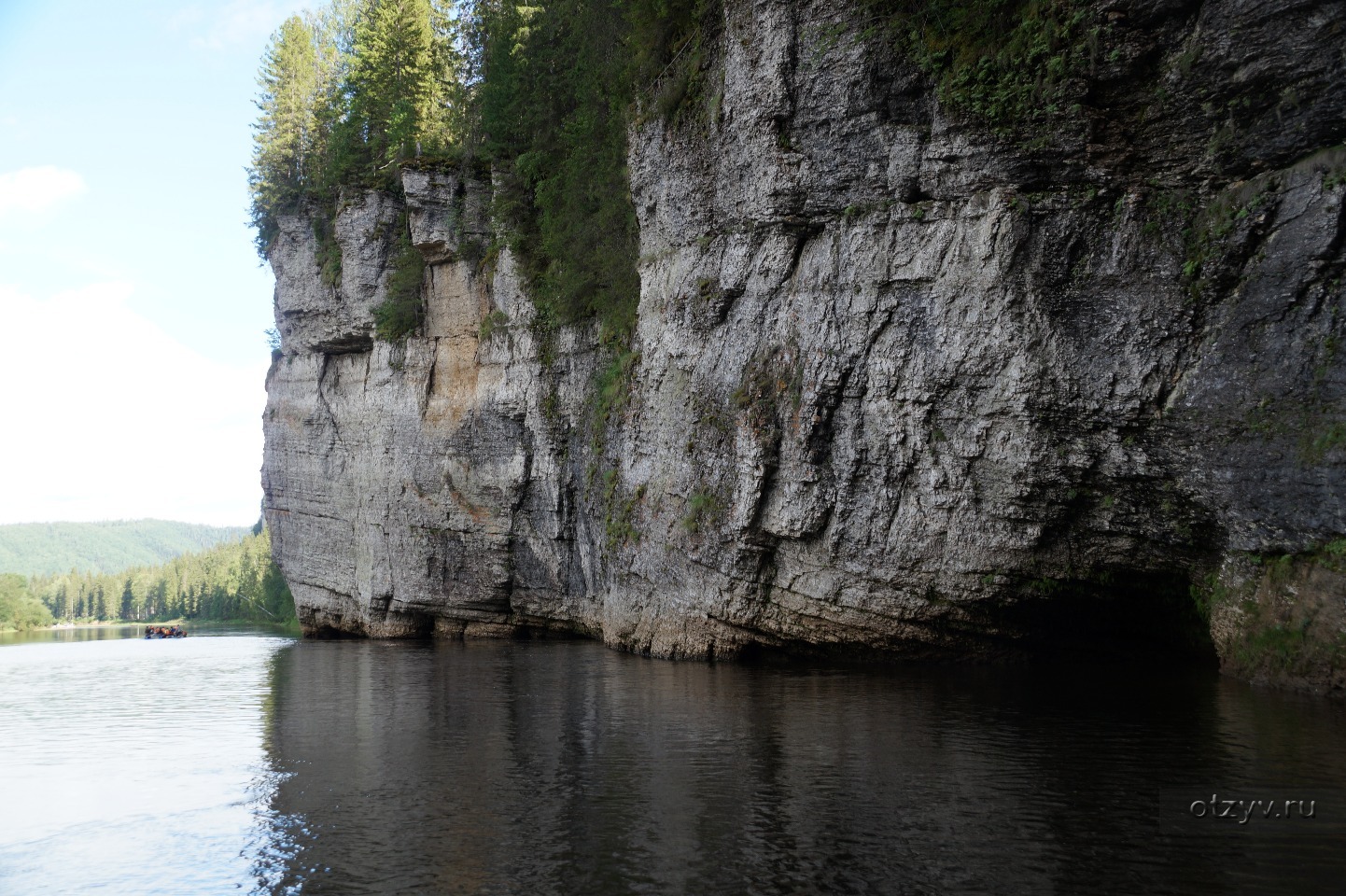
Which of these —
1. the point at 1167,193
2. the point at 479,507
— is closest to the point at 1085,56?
the point at 1167,193

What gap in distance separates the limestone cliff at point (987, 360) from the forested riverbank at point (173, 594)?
56.0m

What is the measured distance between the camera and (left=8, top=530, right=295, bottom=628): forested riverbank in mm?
87438

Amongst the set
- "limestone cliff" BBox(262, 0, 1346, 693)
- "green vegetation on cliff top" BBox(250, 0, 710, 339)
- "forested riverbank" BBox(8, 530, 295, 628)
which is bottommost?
"forested riverbank" BBox(8, 530, 295, 628)

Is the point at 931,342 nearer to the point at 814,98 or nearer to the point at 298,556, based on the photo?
the point at 814,98

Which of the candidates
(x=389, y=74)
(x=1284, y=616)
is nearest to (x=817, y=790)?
(x=1284, y=616)

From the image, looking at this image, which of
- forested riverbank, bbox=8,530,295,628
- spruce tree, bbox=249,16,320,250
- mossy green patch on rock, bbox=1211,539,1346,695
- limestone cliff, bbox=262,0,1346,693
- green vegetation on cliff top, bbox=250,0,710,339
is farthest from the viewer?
forested riverbank, bbox=8,530,295,628

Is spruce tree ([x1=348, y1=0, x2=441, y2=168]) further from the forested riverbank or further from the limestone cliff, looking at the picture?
the forested riverbank

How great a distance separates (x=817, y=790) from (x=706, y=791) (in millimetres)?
1304

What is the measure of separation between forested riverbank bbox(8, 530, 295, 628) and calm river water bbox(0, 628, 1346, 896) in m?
59.9

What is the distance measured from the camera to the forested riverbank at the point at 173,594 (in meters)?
87.4

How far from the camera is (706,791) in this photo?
37.9ft

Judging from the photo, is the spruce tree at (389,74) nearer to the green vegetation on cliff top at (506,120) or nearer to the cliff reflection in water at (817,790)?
the green vegetation on cliff top at (506,120)

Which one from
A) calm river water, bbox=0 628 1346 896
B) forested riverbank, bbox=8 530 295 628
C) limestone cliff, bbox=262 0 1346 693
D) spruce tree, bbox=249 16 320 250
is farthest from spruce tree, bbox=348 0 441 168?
forested riverbank, bbox=8 530 295 628

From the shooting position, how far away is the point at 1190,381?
17078mm
